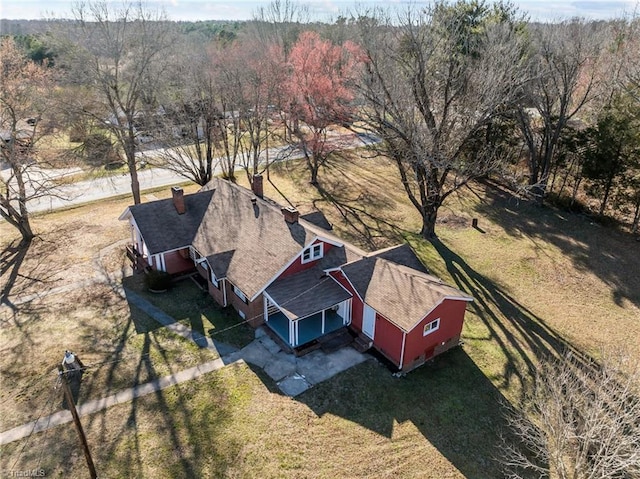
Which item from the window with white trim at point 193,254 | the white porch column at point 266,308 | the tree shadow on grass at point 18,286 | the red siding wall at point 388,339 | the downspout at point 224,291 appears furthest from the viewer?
the window with white trim at point 193,254

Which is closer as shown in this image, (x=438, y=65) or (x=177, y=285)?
(x=177, y=285)

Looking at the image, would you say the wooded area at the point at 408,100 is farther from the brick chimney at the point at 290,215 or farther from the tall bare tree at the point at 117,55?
the brick chimney at the point at 290,215

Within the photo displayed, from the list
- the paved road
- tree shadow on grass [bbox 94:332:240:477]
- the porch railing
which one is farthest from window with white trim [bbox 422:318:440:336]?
the paved road

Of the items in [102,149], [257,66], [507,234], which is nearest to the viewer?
[507,234]

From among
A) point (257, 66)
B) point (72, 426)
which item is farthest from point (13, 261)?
Result: point (257, 66)

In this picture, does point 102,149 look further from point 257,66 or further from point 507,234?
point 507,234

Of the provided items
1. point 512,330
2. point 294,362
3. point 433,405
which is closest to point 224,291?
point 294,362

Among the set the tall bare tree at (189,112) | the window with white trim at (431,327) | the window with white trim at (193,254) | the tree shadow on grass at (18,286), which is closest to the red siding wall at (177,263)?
the window with white trim at (193,254)

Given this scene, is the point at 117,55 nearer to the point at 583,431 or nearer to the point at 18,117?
the point at 18,117
